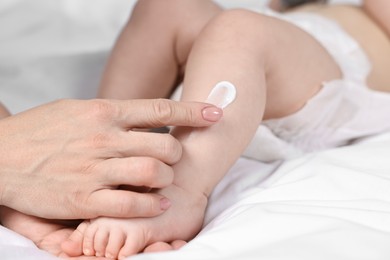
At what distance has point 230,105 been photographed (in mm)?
888

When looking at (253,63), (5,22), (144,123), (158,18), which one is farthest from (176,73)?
(5,22)

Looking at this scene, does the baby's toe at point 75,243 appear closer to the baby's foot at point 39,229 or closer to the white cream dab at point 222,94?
the baby's foot at point 39,229

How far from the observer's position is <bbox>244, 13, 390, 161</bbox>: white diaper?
1.08 metres

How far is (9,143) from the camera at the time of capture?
0.83 metres

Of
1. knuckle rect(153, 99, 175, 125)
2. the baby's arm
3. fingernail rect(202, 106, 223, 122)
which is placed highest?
knuckle rect(153, 99, 175, 125)

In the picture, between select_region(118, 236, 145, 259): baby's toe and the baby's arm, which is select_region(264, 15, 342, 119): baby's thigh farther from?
select_region(118, 236, 145, 259): baby's toe

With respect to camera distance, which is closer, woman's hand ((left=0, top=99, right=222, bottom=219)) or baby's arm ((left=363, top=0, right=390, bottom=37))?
woman's hand ((left=0, top=99, right=222, bottom=219))

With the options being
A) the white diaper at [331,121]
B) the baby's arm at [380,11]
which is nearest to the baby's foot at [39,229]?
the white diaper at [331,121]

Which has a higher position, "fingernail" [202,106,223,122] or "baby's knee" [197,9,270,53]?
"baby's knee" [197,9,270,53]

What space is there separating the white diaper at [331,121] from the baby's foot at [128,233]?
0.93ft

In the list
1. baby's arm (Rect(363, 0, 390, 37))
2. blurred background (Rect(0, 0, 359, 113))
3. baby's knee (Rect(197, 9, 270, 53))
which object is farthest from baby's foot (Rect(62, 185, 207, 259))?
baby's arm (Rect(363, 0, 390, 37))

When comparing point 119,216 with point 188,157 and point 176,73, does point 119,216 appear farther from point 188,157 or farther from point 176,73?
point 176,73

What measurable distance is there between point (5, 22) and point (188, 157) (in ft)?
2.93

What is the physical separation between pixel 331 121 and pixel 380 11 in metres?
0.33
